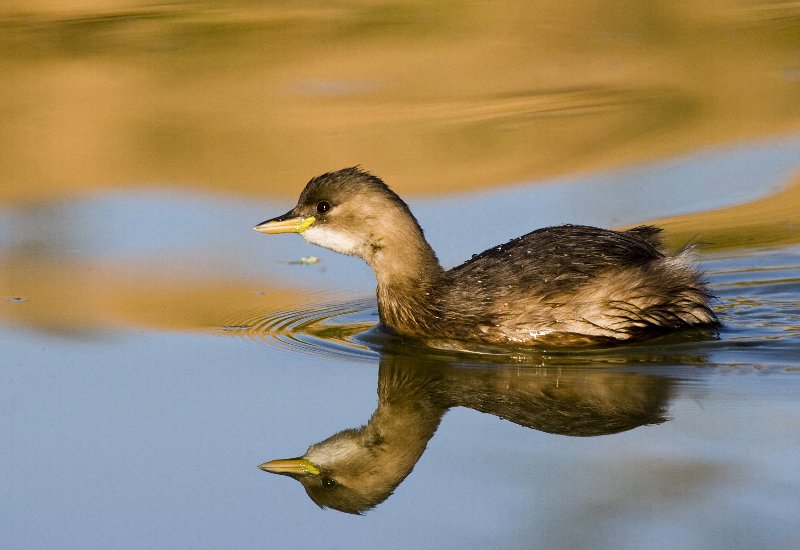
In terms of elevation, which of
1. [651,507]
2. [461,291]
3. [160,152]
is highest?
[160,152]

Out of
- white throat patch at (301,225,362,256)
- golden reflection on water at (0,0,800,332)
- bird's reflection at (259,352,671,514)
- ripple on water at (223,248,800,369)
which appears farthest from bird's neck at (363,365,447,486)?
golden reflection on water at (0,0,800,332)

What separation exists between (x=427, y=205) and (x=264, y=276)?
4.61 ft

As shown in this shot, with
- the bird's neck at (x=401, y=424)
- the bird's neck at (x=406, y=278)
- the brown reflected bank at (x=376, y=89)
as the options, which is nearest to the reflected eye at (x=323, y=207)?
the bird's neck at (x=406, y=278)

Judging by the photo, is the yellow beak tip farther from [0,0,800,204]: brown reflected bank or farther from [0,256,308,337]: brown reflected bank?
[0,0,800,204]: brown reflected bank

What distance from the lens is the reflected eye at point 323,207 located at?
745 cm

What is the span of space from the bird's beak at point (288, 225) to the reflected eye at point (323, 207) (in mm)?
54

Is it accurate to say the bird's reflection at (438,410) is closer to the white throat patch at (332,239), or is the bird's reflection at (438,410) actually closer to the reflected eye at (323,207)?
the white throat patch at (332,239)

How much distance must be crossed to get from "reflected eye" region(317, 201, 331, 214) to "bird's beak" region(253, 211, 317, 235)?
0.05m

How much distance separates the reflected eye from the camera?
7.45 m

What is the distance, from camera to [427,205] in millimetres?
9102

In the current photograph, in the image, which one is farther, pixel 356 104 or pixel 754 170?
pixel 356 104

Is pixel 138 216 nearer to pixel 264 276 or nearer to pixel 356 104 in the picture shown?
pixel 264 276

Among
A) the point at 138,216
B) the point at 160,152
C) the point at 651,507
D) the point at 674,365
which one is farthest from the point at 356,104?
the point at 651,507

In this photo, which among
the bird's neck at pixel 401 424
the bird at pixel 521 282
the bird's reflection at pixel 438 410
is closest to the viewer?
the bird's reflection at pixel 438 410
